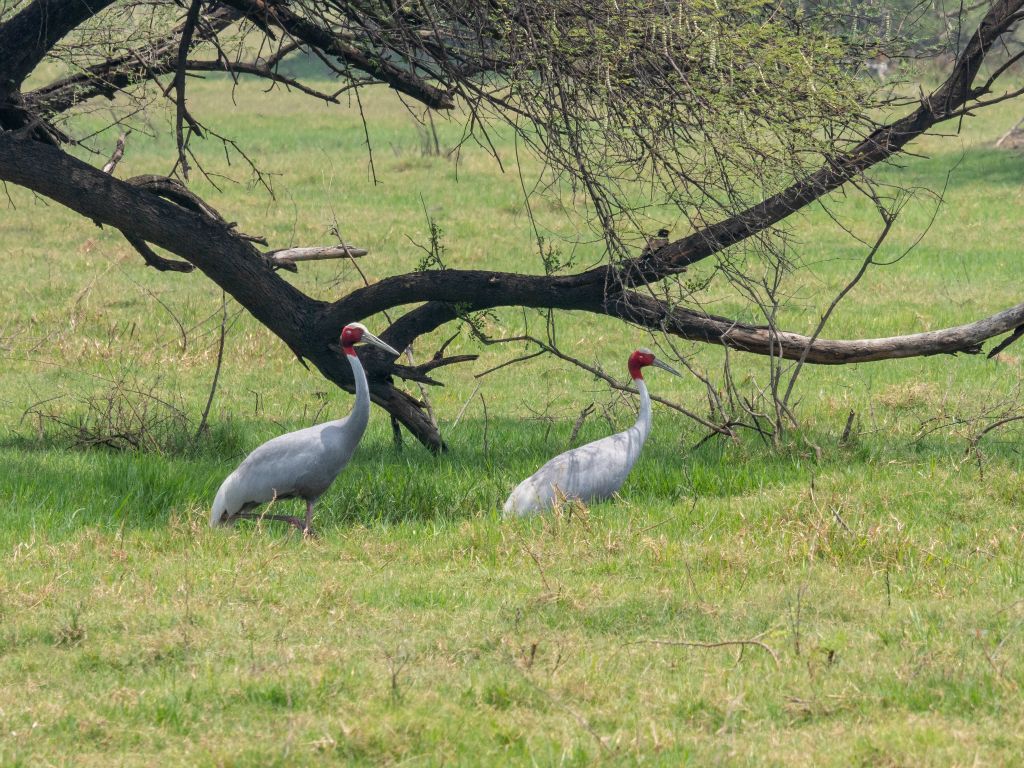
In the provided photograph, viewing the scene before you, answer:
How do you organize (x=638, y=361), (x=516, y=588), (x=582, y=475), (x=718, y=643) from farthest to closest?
(x=638, y=361)
(x=582, y=475)
(x=516, y=588)
(x=718, y=643)

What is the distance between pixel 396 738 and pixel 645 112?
4.68 metres

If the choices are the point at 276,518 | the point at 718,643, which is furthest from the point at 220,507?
the point at 718,643

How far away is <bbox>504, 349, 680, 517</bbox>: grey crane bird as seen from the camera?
8211 mm

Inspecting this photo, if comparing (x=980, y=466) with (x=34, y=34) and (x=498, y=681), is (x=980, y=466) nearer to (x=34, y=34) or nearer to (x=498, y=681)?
(x=498, y=681)

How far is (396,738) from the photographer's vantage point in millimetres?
4688

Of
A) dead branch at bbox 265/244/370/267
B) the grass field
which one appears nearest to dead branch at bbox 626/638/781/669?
the grass field

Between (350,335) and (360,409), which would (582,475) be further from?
(350,335)

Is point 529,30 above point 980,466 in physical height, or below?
above

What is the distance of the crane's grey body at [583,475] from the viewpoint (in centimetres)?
821

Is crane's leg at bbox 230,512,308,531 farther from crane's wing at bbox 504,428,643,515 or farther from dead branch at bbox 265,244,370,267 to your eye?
dead branch at bbox 265,244,370,267

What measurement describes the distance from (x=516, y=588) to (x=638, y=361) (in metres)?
3.44

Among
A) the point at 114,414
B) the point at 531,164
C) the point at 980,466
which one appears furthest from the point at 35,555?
the point at 531,164

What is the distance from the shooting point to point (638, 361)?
9727mm

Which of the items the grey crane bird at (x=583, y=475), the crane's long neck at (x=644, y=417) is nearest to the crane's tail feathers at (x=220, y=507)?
the grey crane bird at (x=583, y=475)
